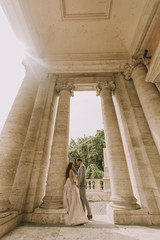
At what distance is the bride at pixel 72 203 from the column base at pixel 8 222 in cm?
207

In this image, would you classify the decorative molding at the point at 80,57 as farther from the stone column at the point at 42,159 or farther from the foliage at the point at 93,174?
the foliage at the point at 93,174

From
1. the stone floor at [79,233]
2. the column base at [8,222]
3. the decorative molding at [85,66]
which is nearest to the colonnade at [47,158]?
the column base at [8,222]

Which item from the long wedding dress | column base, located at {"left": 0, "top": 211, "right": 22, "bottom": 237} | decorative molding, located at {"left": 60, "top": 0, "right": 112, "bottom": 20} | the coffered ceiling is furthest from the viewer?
decorative molding, located at {"left": 60, "top": 0, "right": 112, "bottom": 20}

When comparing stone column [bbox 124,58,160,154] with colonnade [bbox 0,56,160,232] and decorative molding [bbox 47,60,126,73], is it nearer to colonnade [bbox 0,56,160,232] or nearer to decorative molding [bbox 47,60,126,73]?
colonnade [bbox 0,56,160,232]

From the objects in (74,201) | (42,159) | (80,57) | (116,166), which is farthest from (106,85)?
(74,201)

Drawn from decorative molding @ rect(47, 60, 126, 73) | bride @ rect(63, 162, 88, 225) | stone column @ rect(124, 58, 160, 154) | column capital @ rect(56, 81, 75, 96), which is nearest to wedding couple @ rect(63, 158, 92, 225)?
bride @ rect(63, 162, 88, 225)

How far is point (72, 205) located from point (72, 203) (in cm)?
8

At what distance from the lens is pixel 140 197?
6.06 m

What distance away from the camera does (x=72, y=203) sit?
5492 mm

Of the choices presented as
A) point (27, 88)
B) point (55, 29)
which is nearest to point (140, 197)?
point (27, 88)

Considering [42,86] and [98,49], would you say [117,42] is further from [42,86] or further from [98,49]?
[42,86]

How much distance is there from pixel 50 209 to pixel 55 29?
12.8m

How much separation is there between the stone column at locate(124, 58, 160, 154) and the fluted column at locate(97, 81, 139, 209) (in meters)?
2.09

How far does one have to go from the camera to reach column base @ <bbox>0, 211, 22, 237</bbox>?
397 centimetres
